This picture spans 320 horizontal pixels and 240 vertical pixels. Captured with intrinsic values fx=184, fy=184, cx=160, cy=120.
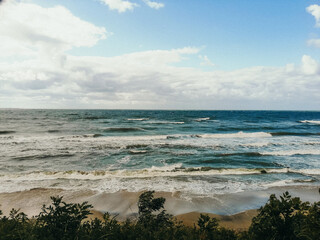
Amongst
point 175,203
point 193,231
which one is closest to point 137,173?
point 175,203

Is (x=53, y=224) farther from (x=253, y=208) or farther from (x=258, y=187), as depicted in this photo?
(x=258, y=187)

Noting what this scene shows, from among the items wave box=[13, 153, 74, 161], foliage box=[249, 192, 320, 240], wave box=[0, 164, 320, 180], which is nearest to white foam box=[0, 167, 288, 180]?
wave box=[0, 164, 320, 180]

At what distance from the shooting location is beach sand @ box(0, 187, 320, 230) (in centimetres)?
812

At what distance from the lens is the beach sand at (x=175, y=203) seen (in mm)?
8125

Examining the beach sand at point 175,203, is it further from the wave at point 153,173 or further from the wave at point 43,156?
the wave at point 43,156

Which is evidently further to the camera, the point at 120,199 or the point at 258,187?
the point at 258,187

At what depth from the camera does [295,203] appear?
2982 millimetres

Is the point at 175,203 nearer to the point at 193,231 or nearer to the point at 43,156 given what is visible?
the point at 193,231

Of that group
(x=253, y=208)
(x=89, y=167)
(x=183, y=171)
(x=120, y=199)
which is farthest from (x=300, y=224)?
(x=89, y=167)

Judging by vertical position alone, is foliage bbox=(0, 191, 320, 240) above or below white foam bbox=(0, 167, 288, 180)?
above

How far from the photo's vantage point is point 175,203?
30.0ft

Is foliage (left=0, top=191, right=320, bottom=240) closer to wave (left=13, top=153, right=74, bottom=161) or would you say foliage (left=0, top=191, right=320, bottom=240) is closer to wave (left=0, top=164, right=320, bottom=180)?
wave (left=0, top=164, right=320, bottom=180)

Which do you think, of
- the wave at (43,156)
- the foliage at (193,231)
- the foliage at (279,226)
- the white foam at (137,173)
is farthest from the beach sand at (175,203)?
the wave at (43,156)

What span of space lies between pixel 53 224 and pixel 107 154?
16492 mm
